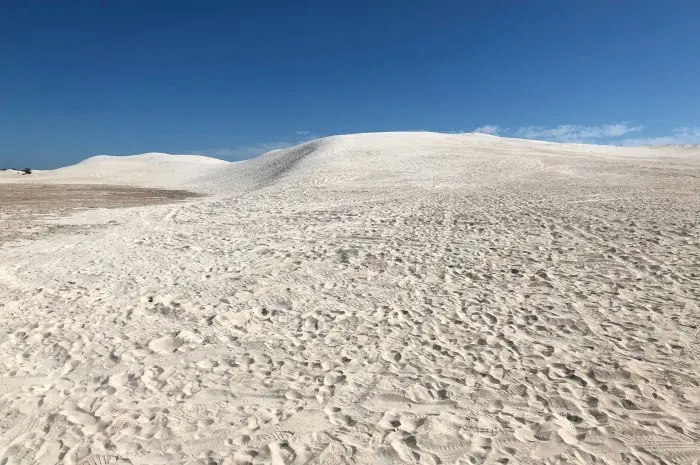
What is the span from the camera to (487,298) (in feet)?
24.5

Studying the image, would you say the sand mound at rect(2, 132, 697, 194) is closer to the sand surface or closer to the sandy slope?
the sand surface

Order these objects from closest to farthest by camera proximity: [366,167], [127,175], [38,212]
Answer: [38,212], [366,167], [127,175]

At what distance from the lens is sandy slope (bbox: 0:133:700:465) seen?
411 centimetres

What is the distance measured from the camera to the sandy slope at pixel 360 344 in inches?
162

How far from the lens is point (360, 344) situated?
602cm

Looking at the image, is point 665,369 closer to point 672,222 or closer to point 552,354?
point 552,354

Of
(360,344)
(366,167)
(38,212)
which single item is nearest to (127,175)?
(366,167)

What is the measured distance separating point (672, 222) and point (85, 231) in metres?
16.9

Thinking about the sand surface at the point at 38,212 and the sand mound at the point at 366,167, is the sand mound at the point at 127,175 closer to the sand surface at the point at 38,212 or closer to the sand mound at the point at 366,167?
the sand mound at the point at 366,167

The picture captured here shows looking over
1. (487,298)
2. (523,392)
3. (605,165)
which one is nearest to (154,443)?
(523,392)

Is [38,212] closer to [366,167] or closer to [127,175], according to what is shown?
[366,167]

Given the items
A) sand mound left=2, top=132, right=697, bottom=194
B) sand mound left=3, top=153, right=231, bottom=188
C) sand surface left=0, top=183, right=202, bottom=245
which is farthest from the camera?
sand mound left=3, top=153, right=231, bottom=188

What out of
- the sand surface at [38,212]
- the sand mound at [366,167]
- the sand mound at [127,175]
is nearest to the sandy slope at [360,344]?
the sand surface at [38,212]

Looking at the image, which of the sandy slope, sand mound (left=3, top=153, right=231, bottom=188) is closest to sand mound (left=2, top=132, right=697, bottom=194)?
sand mound (left=3, top=153, right=231, bottom=188)
